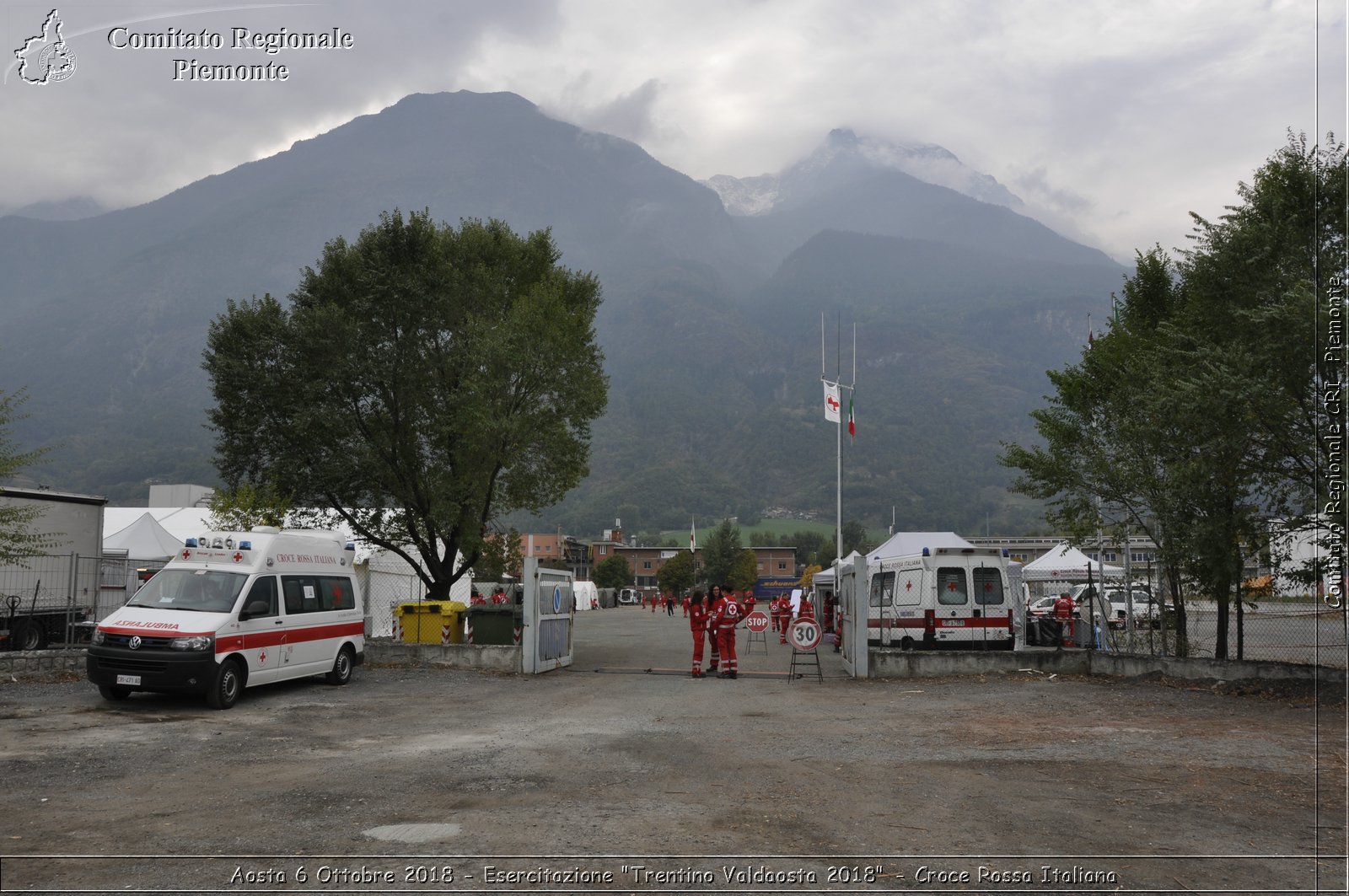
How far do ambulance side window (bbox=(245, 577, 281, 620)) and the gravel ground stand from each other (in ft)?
4.43

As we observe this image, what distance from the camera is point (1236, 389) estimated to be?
512 inches

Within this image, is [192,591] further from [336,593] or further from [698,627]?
[698,627]

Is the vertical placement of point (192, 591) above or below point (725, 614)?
above

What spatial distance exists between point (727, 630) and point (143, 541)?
20.8 meters

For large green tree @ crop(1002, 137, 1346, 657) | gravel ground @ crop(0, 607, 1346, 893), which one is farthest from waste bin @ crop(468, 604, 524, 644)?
large green tree @ crop(1002, 137, 1346, 657)

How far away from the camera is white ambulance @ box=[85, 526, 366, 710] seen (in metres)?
12.9

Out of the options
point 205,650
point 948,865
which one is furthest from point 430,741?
point 948,865

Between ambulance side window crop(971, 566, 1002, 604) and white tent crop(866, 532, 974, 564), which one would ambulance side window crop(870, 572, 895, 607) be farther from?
white tent crop(866, 532, 974, 564)

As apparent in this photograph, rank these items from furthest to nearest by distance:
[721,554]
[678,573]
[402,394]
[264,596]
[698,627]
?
[678,573] < [721,554] < [402,394] < [698,627] < [264,596]

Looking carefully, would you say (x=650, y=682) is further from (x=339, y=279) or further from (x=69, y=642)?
(x=339, y=279)

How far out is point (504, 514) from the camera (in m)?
26.4

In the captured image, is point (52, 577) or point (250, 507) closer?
point (52, 577)

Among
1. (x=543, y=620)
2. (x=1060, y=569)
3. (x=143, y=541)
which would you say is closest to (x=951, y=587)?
(x=543, y=620)

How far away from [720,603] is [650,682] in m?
2.39
